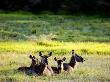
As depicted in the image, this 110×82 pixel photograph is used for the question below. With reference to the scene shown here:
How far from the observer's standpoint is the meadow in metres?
26.4

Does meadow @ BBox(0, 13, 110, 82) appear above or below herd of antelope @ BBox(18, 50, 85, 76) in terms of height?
below

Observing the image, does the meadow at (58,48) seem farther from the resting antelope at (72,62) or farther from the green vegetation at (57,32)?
the resting antelope at (72,62)

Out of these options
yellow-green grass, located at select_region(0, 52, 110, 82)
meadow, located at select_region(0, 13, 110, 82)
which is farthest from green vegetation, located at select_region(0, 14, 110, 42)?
yellow-green grass, located at select_region(0, 52, 110, 82)

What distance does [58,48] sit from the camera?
41.9 m

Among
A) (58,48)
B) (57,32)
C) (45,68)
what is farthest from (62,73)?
(57,32)

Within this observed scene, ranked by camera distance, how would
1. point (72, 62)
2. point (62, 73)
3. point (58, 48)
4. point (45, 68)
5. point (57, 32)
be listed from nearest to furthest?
point (45, 68) → point (62, 73) → point (72, 62) → point (58, 48) → point (57, 32)

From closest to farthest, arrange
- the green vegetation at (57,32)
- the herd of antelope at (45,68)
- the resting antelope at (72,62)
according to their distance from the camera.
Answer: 1. the herd of antelope at (45,68)
2. the resting antelope at (72,62)
3. the green vegetation at (57,32)

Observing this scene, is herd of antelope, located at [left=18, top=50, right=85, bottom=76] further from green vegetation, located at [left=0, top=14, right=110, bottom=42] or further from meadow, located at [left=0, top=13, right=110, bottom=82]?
green vegetation, located at [left=0, top=14, right=110, bottom=42]

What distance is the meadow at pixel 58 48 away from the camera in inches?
1041

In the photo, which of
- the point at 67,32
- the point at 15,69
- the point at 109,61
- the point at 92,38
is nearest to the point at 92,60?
the point at 109,61

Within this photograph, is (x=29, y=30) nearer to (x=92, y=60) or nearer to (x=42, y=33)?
(x=42, y=33)

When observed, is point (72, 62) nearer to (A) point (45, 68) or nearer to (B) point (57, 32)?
(A) point (45, 68)

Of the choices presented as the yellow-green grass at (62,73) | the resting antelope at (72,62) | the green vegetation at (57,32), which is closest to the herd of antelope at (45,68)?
the resting antelope at (72,62)

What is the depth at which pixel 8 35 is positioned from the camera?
171 feet
